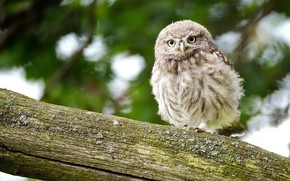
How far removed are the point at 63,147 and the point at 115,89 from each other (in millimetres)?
3864

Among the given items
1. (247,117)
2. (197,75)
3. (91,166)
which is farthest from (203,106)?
(91,166)

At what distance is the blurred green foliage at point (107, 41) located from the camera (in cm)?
610

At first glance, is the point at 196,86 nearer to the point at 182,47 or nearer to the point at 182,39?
the point at 182,47

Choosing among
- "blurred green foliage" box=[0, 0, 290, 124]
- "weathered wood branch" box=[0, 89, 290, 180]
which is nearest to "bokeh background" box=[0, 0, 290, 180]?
"blurred green foliage" box=[0, 0, 290, 124]

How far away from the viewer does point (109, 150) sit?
2959 millimetres

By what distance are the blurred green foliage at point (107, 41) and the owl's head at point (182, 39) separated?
48 centimetres

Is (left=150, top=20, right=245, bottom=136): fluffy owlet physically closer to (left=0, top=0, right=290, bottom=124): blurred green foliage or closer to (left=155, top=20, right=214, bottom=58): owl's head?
(left=155, top=20, right=214, bottom=58): owl's head

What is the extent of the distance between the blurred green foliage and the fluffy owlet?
2.33ft

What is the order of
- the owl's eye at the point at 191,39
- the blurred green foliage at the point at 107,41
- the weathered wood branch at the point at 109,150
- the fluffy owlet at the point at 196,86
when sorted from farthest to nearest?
the blurred green foliage at the point at 107,41
the owl's eye at the point at 191,39
the fluffy owlet at the point at 196,86
the weathered wood branch at the point at 109,150

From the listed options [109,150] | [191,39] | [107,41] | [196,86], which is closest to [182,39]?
[191,39]

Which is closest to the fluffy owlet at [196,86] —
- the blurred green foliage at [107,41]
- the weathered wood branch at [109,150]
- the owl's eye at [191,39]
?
the owl's eye at [191,39]

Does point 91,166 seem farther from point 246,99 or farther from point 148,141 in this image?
point 246,99

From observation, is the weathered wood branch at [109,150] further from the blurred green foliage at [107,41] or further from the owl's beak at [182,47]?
the blurred green foliage at [107,41]

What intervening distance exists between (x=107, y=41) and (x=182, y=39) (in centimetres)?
118
